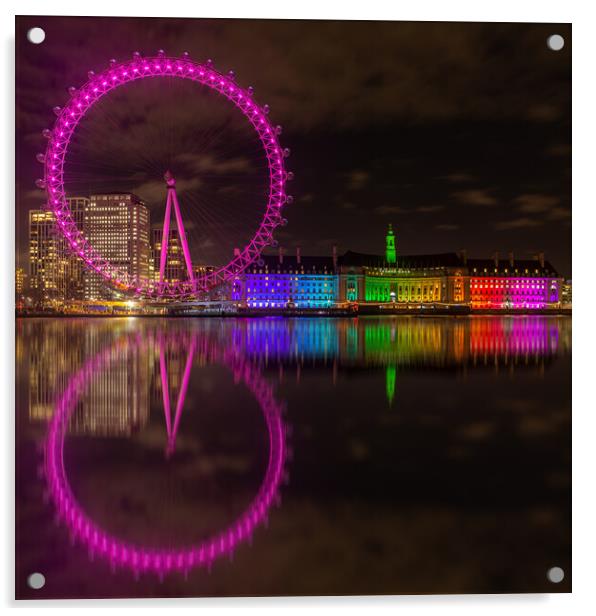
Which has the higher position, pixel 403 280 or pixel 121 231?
pixel 121 231

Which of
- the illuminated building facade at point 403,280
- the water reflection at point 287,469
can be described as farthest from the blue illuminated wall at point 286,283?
the water reflection at point 287,469

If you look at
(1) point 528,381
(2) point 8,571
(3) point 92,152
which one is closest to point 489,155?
(1) point 528,381

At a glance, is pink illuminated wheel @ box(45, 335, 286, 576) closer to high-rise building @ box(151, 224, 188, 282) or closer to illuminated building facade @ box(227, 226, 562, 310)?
high-rise building @ box(151, 224, 188, 282)

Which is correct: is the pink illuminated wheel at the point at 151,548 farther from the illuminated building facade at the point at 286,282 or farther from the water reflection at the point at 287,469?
the illuminated building facade at the point at 286,282

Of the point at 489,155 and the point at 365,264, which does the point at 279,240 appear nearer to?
the point at 489,155

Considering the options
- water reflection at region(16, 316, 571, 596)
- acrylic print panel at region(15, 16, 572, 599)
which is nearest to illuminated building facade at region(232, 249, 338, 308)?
acrylic print panel at region(15, 16, 572, 599)

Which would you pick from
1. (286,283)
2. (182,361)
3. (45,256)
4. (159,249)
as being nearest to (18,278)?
(182,361)

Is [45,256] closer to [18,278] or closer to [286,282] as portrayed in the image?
[18,278]
